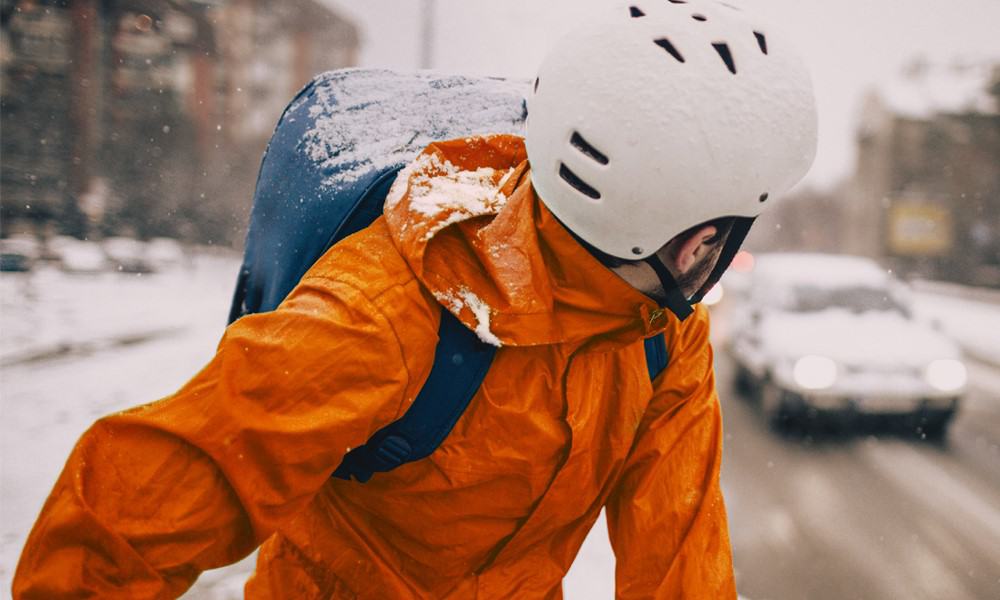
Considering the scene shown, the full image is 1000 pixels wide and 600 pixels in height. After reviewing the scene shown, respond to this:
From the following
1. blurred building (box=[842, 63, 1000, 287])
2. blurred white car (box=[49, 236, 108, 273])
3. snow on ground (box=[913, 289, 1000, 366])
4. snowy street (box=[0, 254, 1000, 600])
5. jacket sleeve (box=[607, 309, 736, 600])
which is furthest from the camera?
blurred building (box=[842, 63, 1000, 287])

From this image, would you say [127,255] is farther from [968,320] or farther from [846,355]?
[968,320]

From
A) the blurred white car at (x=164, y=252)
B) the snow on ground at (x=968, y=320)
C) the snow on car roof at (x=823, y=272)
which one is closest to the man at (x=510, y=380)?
the snow on car roof at (x=823, y=272)

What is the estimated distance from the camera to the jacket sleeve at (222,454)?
111cm

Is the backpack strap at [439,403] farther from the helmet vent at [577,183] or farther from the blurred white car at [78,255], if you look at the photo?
the blurred white car at [78,255]

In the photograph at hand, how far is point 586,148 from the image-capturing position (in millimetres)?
1482

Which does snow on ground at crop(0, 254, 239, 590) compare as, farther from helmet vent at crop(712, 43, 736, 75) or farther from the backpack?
helmet vent at crop(712, 43, 736, 75)

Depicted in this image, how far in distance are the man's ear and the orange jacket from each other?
0.36ft

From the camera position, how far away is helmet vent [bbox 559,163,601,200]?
148 centimetres

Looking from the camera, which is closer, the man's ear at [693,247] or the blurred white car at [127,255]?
the man's ear at [693,247]

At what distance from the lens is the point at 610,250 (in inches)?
57.8

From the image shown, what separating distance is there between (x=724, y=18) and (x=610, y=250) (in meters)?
0.52

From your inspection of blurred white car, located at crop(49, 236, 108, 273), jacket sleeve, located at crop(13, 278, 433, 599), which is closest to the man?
jacket sleeve, located at crop(13, 278, 433, 599)

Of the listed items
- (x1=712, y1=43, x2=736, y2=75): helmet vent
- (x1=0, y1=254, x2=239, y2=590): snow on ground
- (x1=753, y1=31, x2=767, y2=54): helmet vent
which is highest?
(x1=753, y1=31, x2=767, y2=54): helmet vent

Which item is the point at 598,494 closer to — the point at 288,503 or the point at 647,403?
the point at 647,403
